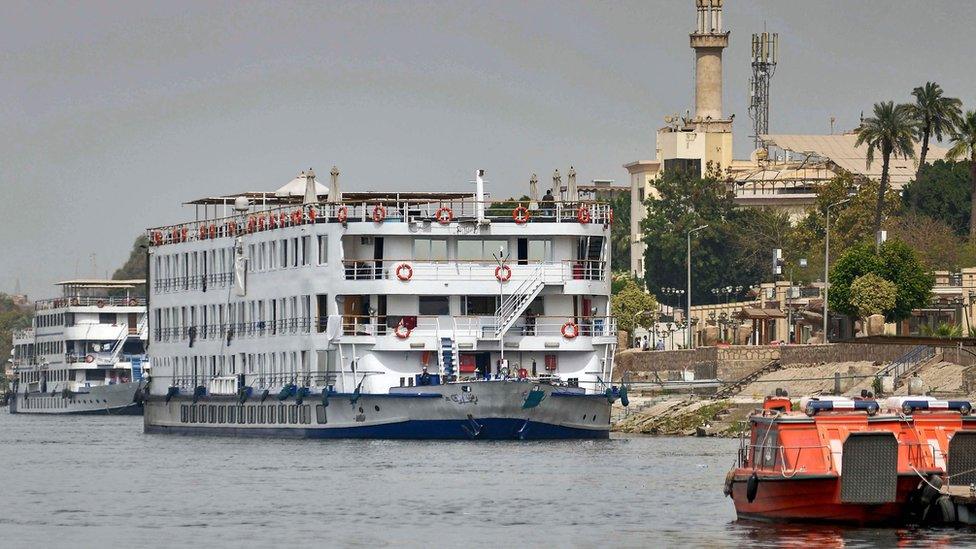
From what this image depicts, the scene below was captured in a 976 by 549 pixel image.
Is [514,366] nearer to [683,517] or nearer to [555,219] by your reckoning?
[555,219]

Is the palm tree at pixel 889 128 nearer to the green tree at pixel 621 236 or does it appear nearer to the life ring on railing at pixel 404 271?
the green tree at pixel 621 236

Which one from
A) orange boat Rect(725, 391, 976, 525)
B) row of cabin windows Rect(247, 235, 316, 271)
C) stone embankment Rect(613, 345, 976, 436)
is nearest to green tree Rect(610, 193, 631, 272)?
stone embankment Rect(613, 345, 976, 436)

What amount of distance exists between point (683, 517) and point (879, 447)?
254 inches

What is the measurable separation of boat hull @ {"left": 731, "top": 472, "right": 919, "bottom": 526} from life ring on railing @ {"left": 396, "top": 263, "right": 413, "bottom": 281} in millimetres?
31382

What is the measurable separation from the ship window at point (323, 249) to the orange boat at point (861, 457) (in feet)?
112

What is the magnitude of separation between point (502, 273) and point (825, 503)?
31.5 m

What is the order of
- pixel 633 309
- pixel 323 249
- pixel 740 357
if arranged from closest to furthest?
pixel 323 249, pixel 740 357, pixel 633 309

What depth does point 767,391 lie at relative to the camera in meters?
95.4

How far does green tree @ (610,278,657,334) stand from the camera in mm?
133875

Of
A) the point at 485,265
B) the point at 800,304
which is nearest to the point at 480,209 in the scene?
the point at 485,265

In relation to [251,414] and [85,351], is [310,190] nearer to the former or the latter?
[251,414]

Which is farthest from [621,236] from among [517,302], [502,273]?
[502,273]

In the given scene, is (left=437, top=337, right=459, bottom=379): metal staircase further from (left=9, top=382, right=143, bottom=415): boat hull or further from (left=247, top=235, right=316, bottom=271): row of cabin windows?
(left=9, top=382, right=143, bottom=415): boat hull

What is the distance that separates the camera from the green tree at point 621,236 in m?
165
